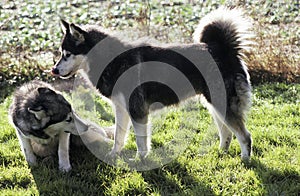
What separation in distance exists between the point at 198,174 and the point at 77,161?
1.32 m

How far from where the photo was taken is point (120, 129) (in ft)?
15.6

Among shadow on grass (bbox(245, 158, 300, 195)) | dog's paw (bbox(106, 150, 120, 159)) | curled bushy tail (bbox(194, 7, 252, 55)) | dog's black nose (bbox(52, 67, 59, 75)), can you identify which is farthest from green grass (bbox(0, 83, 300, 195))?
curled bushy tail (bbox(194, 7, 252, 55))

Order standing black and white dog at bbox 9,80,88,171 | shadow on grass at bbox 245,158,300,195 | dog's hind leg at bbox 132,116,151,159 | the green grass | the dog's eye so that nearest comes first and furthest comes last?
shadow on grass at bbox 245,158,300,195 < the green grass < standing black and white dog at bbox 9,80,88,171 < the dog's eye < dog's hind leg at bbox 132,116,151,159

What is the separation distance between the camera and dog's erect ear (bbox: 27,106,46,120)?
160 inches

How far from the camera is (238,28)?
4.50m

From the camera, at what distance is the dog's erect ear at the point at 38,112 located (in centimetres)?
407

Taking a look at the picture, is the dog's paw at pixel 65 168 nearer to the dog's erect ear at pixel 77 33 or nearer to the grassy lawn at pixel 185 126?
the grassy lawn at pixel 185 126

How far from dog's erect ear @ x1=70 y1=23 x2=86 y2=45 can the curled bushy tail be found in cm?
132

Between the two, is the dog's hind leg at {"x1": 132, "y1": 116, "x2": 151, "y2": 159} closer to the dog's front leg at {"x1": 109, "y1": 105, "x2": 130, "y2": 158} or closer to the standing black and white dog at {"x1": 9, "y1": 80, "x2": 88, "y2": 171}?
the dog's front leg at {"x1": 109, "y1": 105, "x2": 130, "y2": 158}

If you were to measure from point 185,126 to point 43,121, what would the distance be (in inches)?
79.4

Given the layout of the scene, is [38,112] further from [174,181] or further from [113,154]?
[174,181]

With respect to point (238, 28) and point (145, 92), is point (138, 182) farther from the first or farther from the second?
point (238, 28)

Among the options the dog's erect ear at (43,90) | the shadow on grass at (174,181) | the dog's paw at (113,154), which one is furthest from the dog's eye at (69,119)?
the shadow on grass at (174,181)

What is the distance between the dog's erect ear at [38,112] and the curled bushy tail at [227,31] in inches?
73.1
